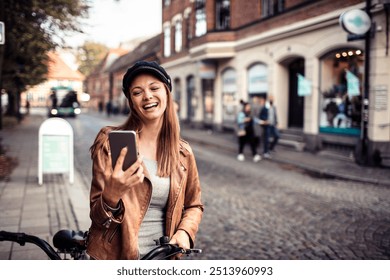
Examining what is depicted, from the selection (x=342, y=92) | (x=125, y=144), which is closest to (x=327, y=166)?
(x=342, y=92)

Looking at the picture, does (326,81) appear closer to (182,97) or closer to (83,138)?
(83,138)

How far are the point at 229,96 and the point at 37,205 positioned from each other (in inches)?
552

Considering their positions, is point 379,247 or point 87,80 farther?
point 87,80

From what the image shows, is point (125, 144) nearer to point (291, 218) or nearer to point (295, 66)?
point (291, 218)

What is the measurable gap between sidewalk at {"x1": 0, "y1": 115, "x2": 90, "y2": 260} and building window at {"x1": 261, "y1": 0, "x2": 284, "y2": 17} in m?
9.59

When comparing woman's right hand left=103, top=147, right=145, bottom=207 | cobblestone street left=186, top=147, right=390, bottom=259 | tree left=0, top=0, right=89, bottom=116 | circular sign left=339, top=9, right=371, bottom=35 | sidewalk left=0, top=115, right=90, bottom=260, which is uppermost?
circular sign left=339, top=9, right=371, bottom=35

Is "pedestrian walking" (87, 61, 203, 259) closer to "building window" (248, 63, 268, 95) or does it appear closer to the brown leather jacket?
the brown leather jacket

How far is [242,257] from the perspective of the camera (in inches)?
152

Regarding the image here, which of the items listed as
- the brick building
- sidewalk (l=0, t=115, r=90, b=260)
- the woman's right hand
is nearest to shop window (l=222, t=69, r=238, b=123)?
the brick building

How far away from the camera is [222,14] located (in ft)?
58.7

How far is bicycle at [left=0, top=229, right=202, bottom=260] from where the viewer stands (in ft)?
5.04

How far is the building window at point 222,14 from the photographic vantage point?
17672mm
